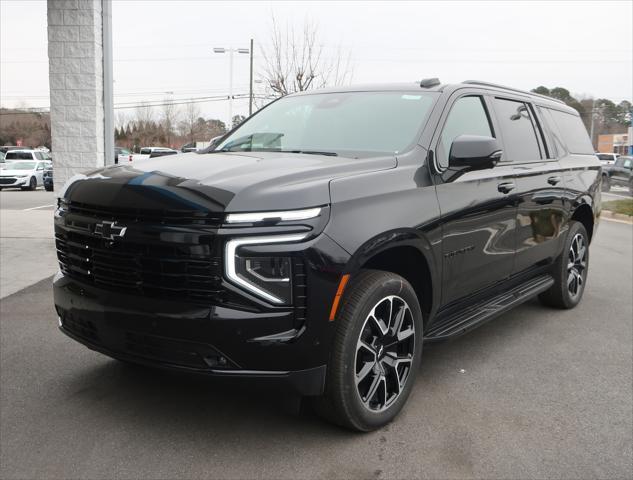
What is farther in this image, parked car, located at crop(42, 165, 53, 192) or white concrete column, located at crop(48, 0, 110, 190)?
parked car, located at crop(42, 165, 53, 192)

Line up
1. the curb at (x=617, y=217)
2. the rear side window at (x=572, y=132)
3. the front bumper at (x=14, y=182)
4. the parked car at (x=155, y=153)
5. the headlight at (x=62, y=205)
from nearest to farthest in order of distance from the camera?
the headlight at (x=62, y=205)
the parked car at (x=155, y=153)
the rear side window at (x=572, y=132)
the curb at (x=617, y=217)
the front bumper at (x=14, y=182)

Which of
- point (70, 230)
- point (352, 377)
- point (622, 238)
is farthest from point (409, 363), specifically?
point (622, 238)

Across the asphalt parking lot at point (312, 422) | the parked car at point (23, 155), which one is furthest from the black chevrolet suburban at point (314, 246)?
the parked car at point (23, 155)

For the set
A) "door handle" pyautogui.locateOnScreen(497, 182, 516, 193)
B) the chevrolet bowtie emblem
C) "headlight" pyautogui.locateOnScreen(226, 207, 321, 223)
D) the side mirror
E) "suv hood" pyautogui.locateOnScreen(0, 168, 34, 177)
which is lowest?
"suv hood" pyautogui.locateOnScreen(0, 168, 34, 177)

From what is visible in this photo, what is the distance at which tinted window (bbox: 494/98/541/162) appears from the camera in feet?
15.2

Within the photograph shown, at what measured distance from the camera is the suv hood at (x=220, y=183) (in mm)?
2760

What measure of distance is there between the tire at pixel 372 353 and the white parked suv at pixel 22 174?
26.5 metres

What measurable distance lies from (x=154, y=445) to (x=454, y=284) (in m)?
1.99

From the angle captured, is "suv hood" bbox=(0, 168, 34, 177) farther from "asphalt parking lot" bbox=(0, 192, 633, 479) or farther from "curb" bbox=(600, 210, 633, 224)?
"asphalt parking lot" bbox=(0, 192, 633, 479)

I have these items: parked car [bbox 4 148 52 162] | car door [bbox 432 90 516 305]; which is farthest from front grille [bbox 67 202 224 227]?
parked car [bbox 4 148 52 162]

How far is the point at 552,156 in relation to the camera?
17.6ft

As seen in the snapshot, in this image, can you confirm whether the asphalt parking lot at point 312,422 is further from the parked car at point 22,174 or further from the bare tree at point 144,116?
the bare tree at point 144,116

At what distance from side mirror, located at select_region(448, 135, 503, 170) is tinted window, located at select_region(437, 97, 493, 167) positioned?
0.30ft

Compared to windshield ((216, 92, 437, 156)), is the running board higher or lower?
lower
